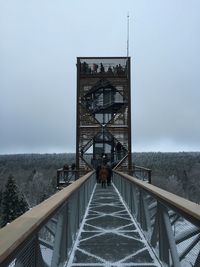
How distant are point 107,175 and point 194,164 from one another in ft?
486

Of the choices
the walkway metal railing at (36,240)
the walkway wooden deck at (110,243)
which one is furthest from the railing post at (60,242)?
the walkway wooden deck at (110,243)

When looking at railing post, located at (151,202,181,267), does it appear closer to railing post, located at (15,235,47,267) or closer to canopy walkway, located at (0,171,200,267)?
canopy walkway, located at (0,171,200,267)

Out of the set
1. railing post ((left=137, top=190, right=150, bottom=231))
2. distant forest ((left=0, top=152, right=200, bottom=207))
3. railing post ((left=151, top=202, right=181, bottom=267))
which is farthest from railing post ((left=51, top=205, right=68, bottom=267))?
distant forest ((left=0, top=152, right=200, bottom=207))

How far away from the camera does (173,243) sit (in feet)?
18.9

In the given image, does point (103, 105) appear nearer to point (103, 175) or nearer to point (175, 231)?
point (103, 175)

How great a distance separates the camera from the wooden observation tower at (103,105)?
119 ft

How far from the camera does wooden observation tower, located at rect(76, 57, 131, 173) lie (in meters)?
36.1

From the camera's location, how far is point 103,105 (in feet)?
126

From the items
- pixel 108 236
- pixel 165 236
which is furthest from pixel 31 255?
pixel 108 236

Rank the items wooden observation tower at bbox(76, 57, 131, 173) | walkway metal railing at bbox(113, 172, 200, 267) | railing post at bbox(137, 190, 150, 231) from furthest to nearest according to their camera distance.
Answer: wooden observation tower at bbox(76, 57, 131, 173) < railing post at bbox(137, 190, 150, 231) < walkway metal railing at bbox(113, 172, 200, 267)

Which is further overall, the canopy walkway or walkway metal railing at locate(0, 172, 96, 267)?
the canopy walkway

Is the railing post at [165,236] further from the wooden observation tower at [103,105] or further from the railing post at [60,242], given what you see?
the wooden observation tower at [103,105]

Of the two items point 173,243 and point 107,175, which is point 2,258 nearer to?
point 173,243

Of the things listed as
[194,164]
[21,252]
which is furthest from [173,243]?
[194,164]
